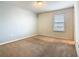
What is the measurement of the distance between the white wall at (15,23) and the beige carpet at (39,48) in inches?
5.0

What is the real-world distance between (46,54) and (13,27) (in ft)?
2.45

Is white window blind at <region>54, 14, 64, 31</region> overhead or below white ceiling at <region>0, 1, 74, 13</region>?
below

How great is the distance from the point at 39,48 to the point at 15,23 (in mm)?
612

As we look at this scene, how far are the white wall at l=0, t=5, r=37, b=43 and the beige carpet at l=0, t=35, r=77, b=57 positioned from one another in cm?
13

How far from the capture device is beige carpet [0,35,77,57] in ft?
5.47

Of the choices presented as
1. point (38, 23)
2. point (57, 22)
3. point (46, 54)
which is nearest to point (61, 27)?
point (57, 22)

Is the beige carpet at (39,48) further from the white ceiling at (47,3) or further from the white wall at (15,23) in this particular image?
the white ceiling at (47,3)

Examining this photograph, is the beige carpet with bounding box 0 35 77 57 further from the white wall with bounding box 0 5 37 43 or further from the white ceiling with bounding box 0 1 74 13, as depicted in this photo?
the white ceiling with bounding box 0 1 74 13

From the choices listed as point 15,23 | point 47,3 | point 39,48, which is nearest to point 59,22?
point 47,3

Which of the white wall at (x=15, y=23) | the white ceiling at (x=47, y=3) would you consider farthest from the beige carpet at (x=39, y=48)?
the white ceiling at (x=47, y=3)

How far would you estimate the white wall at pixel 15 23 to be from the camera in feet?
5.49

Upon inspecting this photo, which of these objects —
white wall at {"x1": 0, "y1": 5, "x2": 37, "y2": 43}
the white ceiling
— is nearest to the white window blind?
the white ceiling

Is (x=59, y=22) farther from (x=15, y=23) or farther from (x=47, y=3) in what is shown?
(x=15, y=23)

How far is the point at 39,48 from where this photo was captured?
1.72 metres
